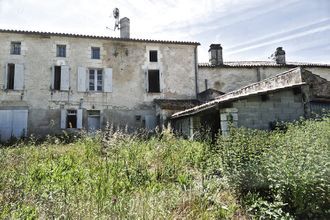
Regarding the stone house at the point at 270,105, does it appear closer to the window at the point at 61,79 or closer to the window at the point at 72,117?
the window at the point at 72,117

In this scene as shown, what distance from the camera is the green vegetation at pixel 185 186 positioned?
392cm

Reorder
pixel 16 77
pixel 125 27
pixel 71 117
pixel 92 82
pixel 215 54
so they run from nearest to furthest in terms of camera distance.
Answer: pixel 16 77, pixel 71 117, pixel 92 82, pixel 125 27, pixel 215 54

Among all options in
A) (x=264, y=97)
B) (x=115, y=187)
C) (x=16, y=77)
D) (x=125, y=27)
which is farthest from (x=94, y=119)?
(x=115, y=187)

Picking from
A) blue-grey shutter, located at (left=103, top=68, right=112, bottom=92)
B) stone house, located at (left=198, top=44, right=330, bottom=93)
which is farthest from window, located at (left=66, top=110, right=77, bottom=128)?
stone house, located at (left=198, top=44, right=330, bottom=93)

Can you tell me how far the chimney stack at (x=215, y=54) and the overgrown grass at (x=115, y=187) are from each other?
41.7 feet

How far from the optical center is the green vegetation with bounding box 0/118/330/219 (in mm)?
3918

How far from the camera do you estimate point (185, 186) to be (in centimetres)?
510

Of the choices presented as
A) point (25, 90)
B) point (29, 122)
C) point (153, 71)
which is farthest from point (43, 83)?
point (153, 71)

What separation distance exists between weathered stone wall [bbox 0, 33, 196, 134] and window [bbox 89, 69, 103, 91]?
1.05 ft

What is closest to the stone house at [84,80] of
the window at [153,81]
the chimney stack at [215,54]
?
the window at [153,81]

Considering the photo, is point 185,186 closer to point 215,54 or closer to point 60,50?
point 60,50

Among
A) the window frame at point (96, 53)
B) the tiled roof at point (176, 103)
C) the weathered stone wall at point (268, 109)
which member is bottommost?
the weathered stone wall at point (268, 109)

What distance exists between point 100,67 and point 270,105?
10305mm

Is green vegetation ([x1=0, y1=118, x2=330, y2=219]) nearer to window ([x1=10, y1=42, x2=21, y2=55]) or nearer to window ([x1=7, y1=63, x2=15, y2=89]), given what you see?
window ([x1=7, y1=63, x2=15, y2=89])
